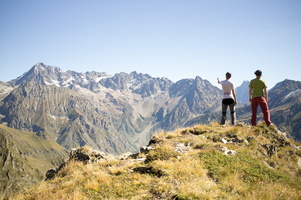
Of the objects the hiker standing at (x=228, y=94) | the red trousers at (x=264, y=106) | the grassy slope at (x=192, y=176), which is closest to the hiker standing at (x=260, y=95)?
the red trousers at (x=264, y=106)

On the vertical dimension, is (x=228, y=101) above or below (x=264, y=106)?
above

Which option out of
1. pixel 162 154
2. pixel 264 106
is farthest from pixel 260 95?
pixel 162 154

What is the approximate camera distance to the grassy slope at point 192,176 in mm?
7289

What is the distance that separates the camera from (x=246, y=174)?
351 inches

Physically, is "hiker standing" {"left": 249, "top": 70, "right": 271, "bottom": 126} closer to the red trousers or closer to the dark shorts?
the red trousers

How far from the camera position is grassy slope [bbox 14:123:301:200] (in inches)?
287

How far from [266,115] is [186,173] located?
10.3 metres

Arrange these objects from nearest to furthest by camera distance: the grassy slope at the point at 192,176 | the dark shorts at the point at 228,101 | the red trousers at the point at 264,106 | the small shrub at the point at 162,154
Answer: the grassy slope at the point at 192,176, the small shrub at the point at 162,154, the red trousers at the point at 264,106, the dark shorts at the point at 228,101

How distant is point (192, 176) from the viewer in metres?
8.61

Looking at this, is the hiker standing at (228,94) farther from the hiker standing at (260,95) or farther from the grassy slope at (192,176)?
the grassy slope at (192,176)

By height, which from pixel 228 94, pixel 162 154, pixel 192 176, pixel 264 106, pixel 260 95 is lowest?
pixel 192 176

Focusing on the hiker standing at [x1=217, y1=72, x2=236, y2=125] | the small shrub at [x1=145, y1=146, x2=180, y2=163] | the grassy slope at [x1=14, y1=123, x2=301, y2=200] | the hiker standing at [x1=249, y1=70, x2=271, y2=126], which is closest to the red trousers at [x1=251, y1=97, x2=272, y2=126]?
the hiker standing at [x1=249, y1=70, x2=271, y2=126]

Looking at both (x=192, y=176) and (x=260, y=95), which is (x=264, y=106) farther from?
(x=192, y=176)

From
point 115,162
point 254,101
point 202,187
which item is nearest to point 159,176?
point 202,187
